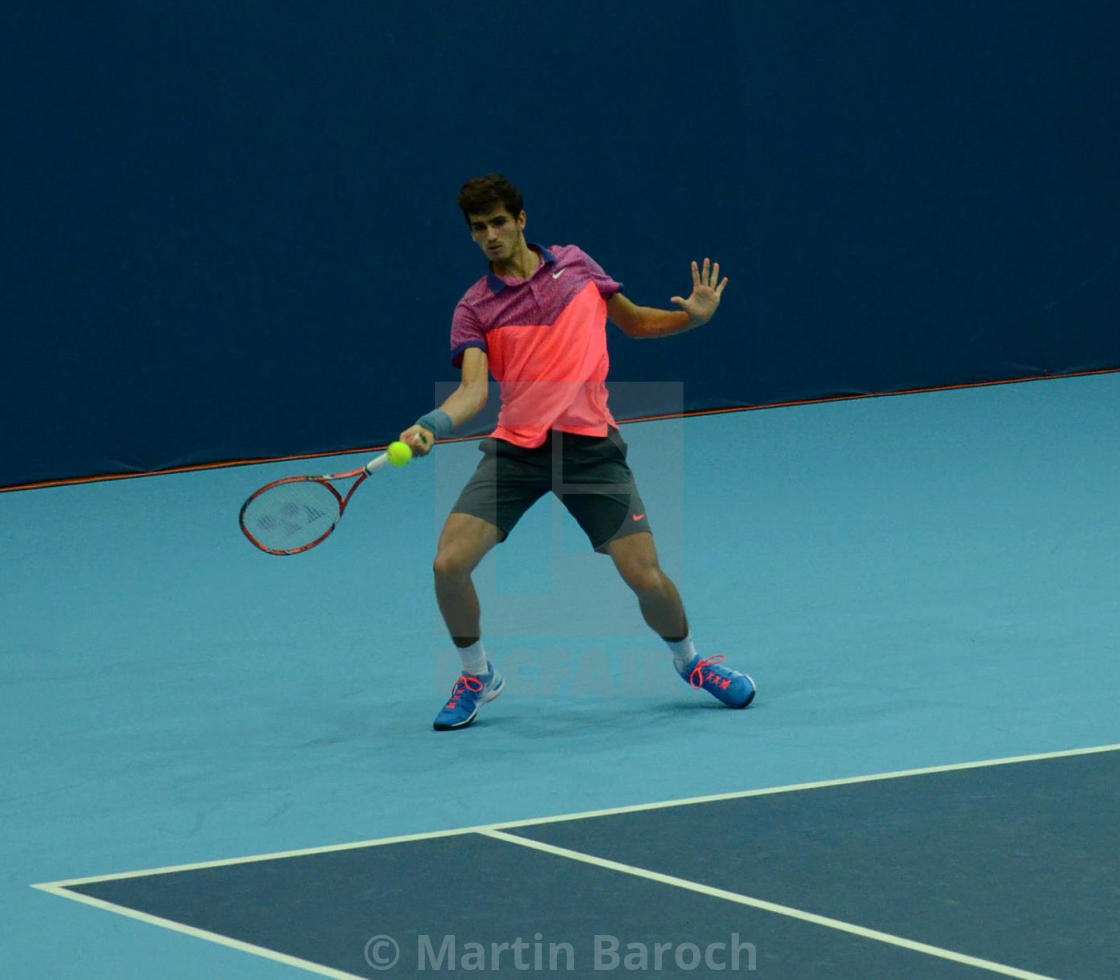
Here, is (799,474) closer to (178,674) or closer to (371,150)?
(371,150)

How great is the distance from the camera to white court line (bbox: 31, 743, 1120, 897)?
464 centimetres

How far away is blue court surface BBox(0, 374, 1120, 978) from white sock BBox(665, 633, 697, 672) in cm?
18

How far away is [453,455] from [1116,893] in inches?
280

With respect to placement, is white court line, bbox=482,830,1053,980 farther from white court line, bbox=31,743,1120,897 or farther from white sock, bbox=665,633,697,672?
white sock, bbox=665,633,697,672

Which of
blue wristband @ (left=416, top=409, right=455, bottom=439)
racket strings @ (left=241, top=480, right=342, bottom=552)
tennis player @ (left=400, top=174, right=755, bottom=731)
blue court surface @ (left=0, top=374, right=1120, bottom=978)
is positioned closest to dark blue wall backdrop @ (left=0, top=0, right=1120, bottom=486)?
blue court surface @ (left=0, top=374, right=1120, bottom=978)

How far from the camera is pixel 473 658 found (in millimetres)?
5875

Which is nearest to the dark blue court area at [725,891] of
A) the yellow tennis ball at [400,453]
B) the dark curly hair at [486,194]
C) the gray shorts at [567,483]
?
the yellow tennis ball at [400,453]

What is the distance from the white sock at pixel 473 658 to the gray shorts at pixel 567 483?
0.36 metres

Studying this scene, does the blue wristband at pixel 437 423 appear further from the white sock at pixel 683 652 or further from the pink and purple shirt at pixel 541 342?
the white sock at pixel 683 652

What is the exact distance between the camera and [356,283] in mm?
11062

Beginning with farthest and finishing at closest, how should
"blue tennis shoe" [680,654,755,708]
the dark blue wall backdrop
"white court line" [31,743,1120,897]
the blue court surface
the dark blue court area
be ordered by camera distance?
the dark blue wall backdrop < "blue tennis shoe" [680,654,755,708] < "white court line" [31,743,1120,897] < the blue court surface < the dark blue court area

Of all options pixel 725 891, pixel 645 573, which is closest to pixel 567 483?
pixel 645 573

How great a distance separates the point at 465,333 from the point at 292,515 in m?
0.77

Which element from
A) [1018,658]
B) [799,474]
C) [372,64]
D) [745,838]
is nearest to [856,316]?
[799,474]
